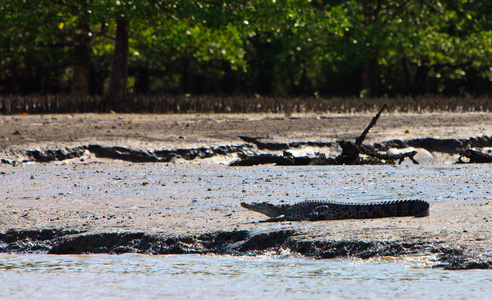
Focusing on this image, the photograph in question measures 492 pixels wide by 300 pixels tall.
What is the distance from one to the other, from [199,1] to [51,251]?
1259 centimetres

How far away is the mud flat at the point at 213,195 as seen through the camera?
435 cm

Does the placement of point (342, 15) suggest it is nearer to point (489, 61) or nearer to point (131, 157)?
point (489, 61)

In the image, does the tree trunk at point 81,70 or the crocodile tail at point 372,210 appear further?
the tree trunk at point 81,70

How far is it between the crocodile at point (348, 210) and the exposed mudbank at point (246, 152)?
170 inches

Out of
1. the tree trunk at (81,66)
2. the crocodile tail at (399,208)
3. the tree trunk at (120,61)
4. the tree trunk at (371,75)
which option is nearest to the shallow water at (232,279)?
the crocodile tail at (399,208)

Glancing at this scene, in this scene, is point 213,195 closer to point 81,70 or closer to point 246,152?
point 246,152

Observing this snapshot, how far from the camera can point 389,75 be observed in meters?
28.0

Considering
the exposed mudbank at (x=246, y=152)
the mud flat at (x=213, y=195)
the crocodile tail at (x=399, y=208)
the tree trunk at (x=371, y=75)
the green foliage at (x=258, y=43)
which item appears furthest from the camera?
the tree trunk at (x=371, y=75)

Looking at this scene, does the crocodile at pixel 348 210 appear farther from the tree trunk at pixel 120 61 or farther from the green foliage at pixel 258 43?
the tree trunk at pixel 120 61

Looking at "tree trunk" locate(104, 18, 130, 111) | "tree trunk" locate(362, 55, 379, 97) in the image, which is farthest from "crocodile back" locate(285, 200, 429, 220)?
"tree trunk" locate(362, 55, 379, 97)

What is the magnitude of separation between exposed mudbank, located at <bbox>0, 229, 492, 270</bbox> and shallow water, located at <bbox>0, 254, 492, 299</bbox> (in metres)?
0.12

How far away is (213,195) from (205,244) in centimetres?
192

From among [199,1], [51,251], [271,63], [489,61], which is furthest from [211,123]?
[489,61]

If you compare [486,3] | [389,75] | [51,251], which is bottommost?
[51,251]
